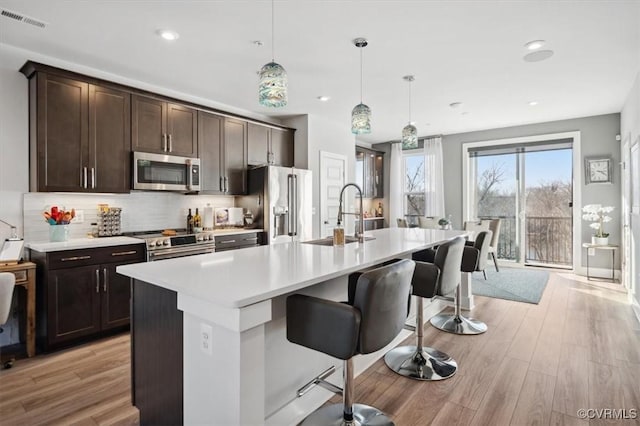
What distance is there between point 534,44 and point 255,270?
3.16m

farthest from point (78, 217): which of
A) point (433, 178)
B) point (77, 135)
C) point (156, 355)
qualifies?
point (433, 178)

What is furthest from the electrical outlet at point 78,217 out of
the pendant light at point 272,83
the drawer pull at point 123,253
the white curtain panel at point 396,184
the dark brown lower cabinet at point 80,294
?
the white curtain panel at point 396,184

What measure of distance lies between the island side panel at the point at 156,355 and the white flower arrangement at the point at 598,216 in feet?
19.7

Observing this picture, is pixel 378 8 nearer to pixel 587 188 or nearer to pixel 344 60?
pixel 344 60

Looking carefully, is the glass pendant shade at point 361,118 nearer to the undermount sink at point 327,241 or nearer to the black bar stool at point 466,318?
the undermount sink at point 327,241

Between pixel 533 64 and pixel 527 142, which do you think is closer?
pixel 533 64

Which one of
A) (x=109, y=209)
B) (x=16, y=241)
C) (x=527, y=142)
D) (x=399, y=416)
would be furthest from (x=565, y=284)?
(x=16, y=241)

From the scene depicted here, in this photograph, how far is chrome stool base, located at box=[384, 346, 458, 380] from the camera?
240 cm

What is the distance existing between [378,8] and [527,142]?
196 inches

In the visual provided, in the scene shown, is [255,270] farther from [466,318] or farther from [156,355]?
[466,318]

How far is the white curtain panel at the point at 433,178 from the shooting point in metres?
6.99

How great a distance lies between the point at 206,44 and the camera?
299 cm

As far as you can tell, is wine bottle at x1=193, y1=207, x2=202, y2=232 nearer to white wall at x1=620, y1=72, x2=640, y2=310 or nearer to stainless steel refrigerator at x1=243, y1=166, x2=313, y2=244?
stainless steel refrigerator at x1=243, y1=166, x2=313, y2=244

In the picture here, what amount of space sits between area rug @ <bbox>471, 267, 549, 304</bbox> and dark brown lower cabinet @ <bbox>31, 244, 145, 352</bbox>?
418cm
